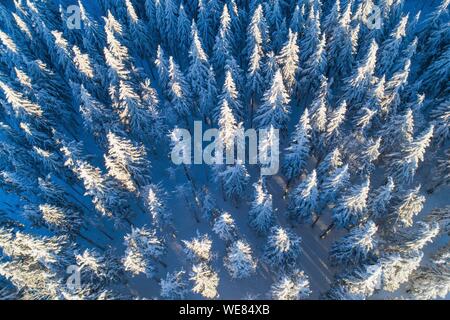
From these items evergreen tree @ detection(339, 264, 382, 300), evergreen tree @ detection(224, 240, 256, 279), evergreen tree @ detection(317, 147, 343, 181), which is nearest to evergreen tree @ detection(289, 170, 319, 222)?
evergreen tree @ detection(317, 147, 343, 181)

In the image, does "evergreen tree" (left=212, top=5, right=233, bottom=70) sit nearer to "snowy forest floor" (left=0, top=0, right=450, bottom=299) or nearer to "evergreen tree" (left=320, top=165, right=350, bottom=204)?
"snowy forest floor" (left=0, top=0, right=450, bottom=299)

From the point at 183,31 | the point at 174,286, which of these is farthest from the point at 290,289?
the point at 183,31

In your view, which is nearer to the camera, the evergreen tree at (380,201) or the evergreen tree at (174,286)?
the evergreen tree at (174,286)

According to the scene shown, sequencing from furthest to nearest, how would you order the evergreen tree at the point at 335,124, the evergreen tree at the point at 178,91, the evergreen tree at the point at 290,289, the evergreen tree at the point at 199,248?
the evergreen tree at the point at 178,91
the evergreen tree at the point at 335,124
the evergreen tree at the point at 199,248
the evergreen tree at the point at 290,289

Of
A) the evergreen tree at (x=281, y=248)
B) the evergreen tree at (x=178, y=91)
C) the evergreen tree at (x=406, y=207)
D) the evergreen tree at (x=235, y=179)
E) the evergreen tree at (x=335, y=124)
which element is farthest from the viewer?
the evergreen tree at (x=178, y=91)

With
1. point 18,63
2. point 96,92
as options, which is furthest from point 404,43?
point 18,63

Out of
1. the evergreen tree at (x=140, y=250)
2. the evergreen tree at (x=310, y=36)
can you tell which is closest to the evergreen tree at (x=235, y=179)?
the evergreen tree at (x=140, y=250)

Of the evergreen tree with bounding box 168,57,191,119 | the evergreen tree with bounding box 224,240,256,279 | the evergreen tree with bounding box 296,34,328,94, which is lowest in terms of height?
the evergreen tree with bounding box 224,240,256,279

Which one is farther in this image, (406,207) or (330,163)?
(330,163)

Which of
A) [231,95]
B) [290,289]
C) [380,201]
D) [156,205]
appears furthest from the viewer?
[231,95]

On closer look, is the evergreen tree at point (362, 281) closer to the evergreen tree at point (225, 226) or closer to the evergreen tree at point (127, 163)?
the evergreen tree at point (225, 226)

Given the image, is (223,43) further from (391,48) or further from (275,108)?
(391,48)
